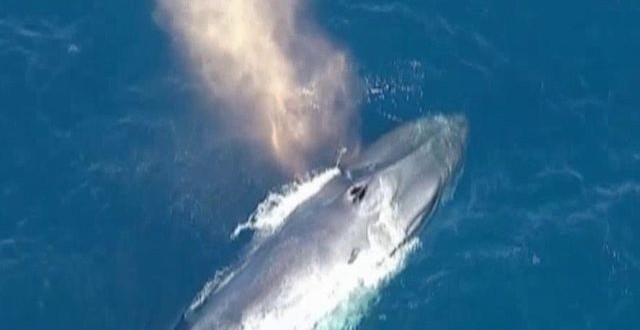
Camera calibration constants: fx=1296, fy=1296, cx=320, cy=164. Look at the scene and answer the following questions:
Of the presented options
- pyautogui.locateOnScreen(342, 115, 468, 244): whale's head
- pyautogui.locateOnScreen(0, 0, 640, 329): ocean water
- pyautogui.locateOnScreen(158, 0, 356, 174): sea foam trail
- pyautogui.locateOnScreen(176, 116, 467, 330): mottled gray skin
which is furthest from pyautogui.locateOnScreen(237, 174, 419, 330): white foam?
pyautogui.locateOnScreen(158, 0, 356, 174): sea foam trail

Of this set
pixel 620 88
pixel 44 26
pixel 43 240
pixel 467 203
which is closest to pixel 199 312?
pixel 43 240

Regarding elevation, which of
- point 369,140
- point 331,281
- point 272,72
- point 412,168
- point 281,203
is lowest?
point 331,281

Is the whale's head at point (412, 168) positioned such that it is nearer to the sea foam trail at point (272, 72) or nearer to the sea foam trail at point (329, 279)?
the sea foam trail at point (329, 279)

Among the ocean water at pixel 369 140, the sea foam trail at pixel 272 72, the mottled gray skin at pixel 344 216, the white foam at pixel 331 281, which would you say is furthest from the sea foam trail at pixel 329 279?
the sea foam trail at pixel 272 72

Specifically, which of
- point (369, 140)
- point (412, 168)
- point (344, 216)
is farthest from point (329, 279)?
point (369, 140)

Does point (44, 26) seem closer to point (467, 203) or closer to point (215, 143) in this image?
point (215, 143)

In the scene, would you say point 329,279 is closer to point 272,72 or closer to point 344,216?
point 344,216
